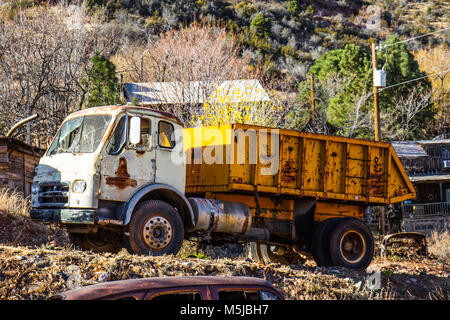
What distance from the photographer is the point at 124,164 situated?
968cm

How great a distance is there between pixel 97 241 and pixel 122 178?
1.66 metres

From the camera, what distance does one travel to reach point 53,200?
9.63m

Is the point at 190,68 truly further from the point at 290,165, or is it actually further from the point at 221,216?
the point at 221,216

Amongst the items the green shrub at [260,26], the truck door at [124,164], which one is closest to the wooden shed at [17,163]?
the truck door at [124,164]

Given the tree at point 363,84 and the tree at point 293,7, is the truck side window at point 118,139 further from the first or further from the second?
the tree at point 293,7

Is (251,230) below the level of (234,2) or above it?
below

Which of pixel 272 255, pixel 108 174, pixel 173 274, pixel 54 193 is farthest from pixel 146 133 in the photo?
pixel 272 255

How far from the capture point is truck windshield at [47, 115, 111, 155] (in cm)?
973


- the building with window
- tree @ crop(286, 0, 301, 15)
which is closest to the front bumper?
the building with window

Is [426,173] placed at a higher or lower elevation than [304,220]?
higher
